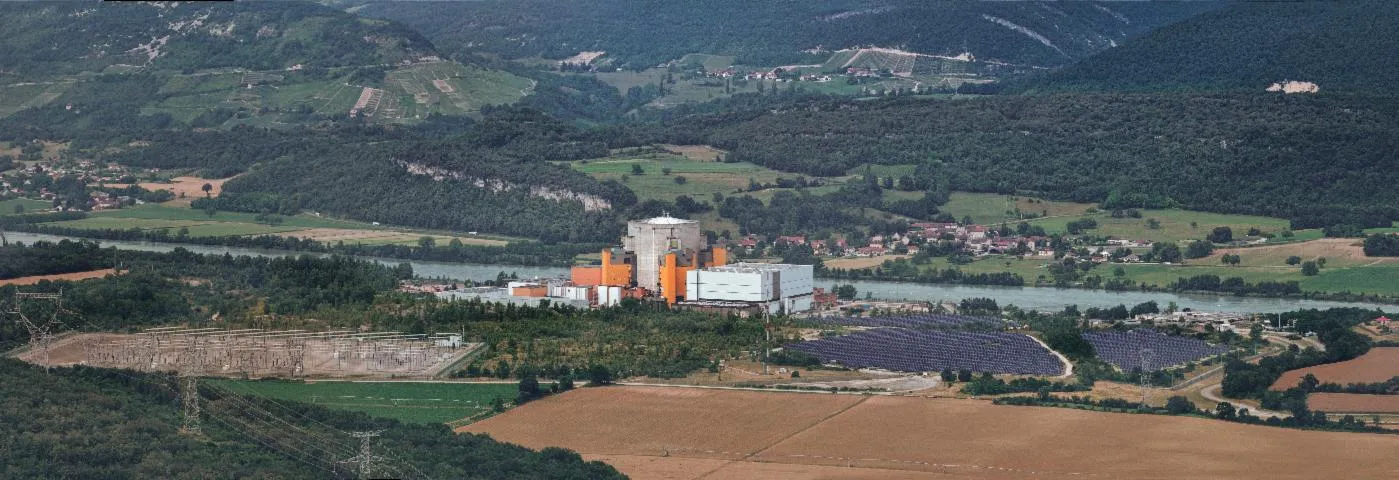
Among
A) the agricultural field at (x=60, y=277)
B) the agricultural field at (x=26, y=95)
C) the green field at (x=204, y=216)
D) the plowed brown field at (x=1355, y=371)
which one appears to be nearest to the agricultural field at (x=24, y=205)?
the green field at (x=204, y=216)

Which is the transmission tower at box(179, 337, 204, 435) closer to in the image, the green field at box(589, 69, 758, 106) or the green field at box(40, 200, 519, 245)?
the green field at box(40, 200, 519, 245)

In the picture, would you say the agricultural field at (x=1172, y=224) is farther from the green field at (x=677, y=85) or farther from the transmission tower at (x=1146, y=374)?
the green field at (x=677, y=85)

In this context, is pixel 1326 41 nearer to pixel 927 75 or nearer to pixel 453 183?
pixel 927 75

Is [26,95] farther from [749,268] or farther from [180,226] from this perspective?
[749,268]

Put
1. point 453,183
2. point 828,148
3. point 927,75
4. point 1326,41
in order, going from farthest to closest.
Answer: point 927,75 < point 1326,41 < point 828,148 < point 453,183

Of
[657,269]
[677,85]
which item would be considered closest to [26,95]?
[677,85]

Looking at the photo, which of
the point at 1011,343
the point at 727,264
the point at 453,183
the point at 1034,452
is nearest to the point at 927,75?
the point at 453,183
